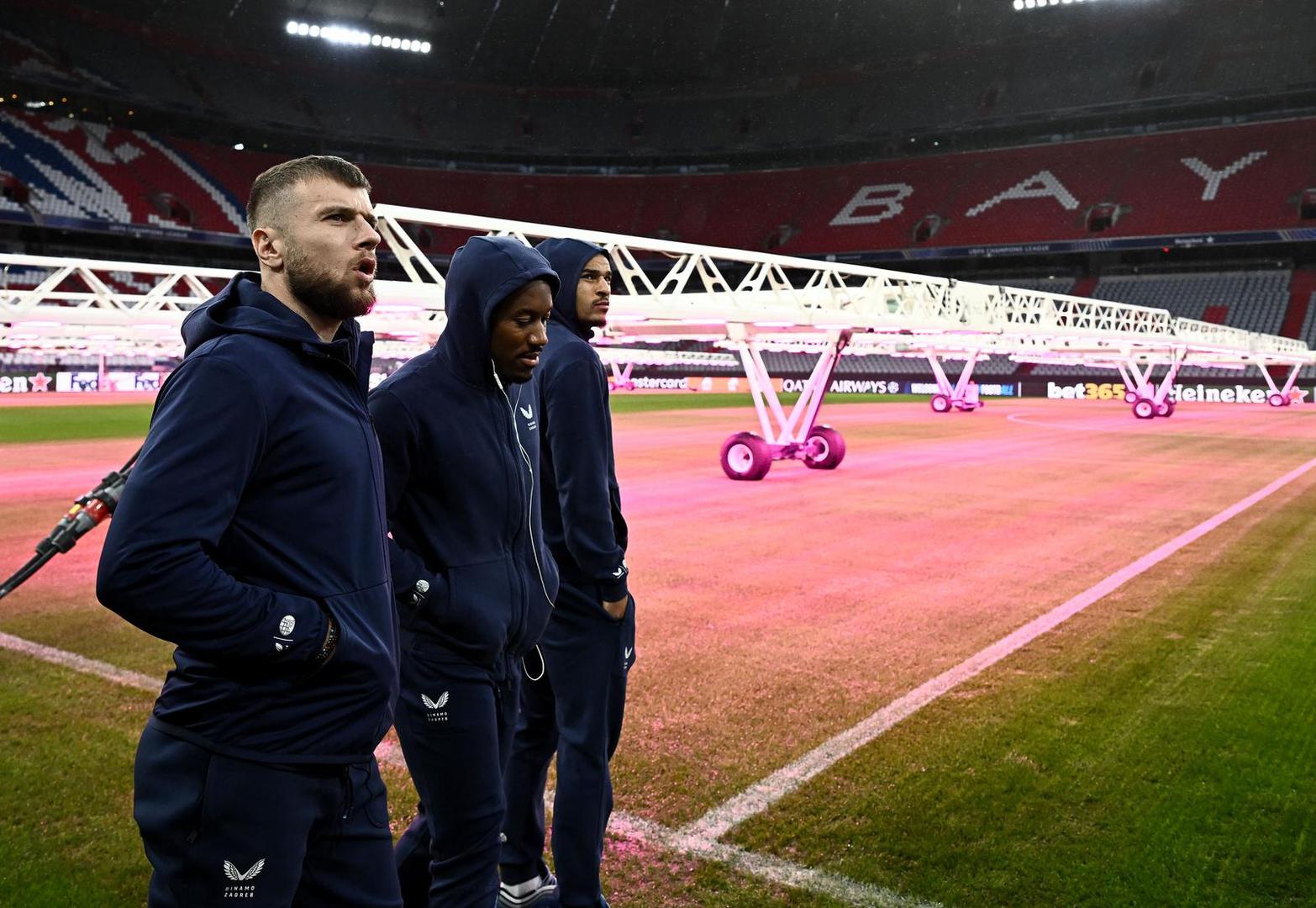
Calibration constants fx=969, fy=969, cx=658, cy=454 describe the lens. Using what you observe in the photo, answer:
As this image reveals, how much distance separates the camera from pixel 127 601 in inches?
66.0

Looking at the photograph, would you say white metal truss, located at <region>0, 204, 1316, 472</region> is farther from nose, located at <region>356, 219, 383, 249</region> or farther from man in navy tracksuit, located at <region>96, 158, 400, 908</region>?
man in navy tracksuit, located at <region>96, 158, 400, 908</region>

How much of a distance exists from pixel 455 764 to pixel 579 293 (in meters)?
1.60

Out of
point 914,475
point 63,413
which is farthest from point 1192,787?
point 63,413

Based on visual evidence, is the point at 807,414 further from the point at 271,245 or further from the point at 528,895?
the point at 271,245

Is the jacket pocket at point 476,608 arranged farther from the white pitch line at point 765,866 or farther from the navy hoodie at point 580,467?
the white pitch line at point 765,866

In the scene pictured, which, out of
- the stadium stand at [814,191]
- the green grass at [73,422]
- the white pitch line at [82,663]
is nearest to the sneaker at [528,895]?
the white pitch line at [82,663]

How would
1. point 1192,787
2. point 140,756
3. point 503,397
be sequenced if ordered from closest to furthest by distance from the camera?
point 140,756 → point 503,397 → point 1192,787

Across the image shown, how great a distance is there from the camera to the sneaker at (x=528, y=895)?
10.1ft

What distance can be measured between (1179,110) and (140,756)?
57.8 m

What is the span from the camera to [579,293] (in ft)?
10.8

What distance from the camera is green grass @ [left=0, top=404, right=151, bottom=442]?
2045 cm

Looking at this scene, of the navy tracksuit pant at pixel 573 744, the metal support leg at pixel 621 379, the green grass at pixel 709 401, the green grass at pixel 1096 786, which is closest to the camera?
the navy tracksuit pant at pixel 573 744

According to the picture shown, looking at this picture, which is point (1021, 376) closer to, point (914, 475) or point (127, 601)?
point (914, 475)

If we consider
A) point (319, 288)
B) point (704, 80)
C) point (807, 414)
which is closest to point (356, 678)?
point (319, 288)
